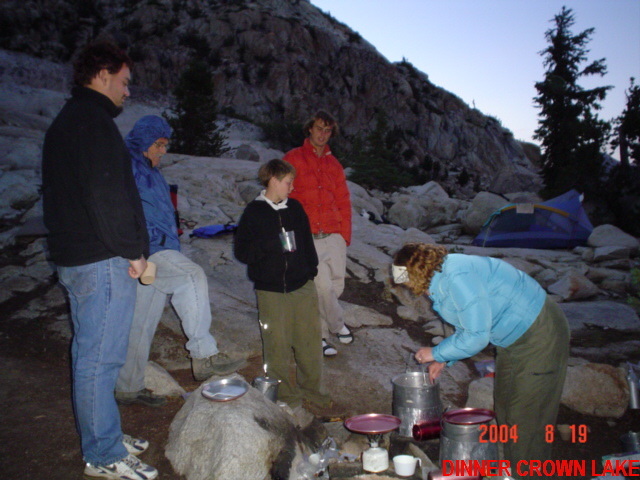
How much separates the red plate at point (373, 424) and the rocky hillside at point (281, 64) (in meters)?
35.2

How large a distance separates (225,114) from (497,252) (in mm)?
27242

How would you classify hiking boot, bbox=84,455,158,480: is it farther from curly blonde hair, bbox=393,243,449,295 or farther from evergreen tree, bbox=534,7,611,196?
evergreen tree, bbox=534,7,611,196

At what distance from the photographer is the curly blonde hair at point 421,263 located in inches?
107

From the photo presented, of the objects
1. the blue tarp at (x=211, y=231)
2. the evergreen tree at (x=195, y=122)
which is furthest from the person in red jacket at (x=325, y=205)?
the evergreen tree at (x=195, y=122)

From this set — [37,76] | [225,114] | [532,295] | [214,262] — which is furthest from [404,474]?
[37,76]

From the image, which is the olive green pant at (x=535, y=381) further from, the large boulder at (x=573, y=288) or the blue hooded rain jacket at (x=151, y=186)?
the large boulder at (x=573, y=288)

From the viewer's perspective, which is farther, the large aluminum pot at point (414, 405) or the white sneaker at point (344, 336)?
the white sneaker at point (344, 336)

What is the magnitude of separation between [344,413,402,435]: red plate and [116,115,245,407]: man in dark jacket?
3.52ft

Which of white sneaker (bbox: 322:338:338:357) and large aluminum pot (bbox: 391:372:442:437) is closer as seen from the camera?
large aluminum pot (bbox: 391:372:442:437)

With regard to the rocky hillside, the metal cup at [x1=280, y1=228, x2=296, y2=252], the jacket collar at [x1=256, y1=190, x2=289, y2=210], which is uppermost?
the rocky hillside

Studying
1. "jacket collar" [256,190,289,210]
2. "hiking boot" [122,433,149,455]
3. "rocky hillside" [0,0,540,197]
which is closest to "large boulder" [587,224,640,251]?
"jacket collar" [256,190,289,210]

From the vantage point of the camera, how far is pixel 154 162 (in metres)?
3.76

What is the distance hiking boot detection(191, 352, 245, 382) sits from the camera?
12.0 ft

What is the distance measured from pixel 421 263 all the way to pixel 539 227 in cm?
1257
